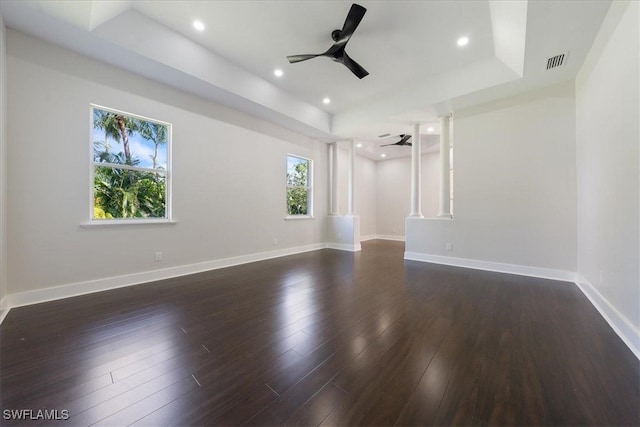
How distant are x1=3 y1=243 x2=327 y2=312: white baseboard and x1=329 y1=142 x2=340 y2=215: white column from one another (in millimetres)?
2611

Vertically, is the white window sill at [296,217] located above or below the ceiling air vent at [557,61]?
below

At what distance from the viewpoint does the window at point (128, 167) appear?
3100 mm

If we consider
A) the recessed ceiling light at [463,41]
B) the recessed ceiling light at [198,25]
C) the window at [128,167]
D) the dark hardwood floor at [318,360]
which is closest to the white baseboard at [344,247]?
the dark hardwood floor at [318,360]

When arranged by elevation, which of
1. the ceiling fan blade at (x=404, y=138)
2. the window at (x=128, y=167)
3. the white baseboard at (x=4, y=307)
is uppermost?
the ceiling fan blade at (x=404, y=138)

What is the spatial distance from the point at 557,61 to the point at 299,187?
4.79m

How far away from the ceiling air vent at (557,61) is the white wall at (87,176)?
15.0ft

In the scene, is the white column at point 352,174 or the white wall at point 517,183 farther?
the white column at point 352,174

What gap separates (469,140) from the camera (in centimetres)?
438

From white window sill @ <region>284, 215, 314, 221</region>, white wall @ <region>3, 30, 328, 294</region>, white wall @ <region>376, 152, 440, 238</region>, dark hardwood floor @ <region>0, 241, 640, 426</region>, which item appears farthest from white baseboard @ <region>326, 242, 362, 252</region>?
dark hardwood floor @ <region>0, 241, 640, 426</region>

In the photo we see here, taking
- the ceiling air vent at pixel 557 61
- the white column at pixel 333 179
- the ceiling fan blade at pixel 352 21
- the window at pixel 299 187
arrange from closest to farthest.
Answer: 1. the ceiling fan blade at pixel 352 21
2. the ceiling air vent at pixel 557 61
3. the window at pixel 299 187
4. the white column at pixel 333 179

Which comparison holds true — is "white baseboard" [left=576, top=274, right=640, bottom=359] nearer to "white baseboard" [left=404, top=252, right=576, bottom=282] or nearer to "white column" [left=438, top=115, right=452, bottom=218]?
"white baseboard" [left=404, top=252, right=576, bottom=282]

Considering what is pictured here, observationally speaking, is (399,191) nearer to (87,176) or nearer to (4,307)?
(87,176)

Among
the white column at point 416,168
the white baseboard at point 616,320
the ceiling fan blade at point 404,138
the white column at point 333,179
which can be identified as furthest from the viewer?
the white column at point 333,179

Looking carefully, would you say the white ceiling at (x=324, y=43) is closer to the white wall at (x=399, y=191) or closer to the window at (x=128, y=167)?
the window at (x=128, y=167)
